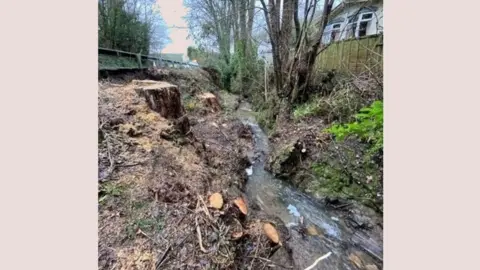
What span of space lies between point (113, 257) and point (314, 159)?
2855mm

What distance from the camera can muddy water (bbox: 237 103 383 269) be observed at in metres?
2.22

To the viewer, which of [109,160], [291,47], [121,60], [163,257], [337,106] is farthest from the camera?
[291,47]

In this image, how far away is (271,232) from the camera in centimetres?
222

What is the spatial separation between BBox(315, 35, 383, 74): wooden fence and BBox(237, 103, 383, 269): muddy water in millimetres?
2530

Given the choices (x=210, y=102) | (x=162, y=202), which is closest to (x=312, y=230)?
(x=162, y=202)

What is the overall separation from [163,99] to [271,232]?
2134mm

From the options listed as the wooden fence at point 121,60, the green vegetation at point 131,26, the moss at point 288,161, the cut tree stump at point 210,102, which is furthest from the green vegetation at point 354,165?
the green vegetation at point 131,26

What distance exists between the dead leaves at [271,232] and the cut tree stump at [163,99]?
1.91 meters

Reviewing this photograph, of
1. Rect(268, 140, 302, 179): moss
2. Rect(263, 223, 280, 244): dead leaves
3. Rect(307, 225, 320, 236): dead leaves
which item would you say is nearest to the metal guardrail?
Rect(268, 140, 302, 179): moss

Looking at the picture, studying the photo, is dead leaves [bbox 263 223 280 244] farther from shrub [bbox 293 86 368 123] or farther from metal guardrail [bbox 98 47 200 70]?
metal guardrail [bbox 98 47 200 70]

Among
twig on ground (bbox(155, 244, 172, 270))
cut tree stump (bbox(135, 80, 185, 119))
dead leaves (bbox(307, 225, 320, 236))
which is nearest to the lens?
twig on ground (bbox(155, 244, 172, 270))

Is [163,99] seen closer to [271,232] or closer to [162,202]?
[162,202]
